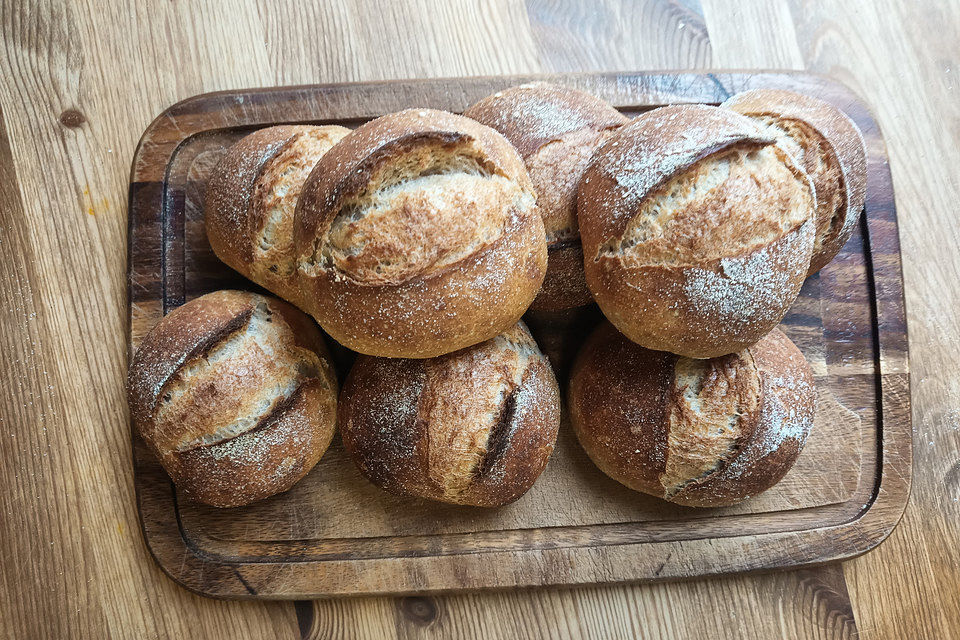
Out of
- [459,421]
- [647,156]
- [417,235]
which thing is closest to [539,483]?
[459,421]

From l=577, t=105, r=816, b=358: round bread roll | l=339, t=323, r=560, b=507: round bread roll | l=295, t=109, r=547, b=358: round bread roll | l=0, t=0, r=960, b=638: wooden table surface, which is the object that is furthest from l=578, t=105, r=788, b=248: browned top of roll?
l=0, t=0, r=960, b=638: wooden table surface

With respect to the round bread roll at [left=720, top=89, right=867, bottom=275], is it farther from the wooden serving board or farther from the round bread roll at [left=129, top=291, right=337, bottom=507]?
the round bread roll at [left=129, top=291, right=337, bottom=507]

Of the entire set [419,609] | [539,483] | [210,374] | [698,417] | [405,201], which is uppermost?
[405,201]

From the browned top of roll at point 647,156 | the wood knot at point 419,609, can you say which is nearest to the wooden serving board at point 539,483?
the wood knot at point 419,609

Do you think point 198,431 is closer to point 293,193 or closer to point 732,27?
point 293,193

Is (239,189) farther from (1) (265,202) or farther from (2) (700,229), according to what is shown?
(2) (700,229)

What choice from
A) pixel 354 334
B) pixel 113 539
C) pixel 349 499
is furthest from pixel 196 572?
pixel 354 334
